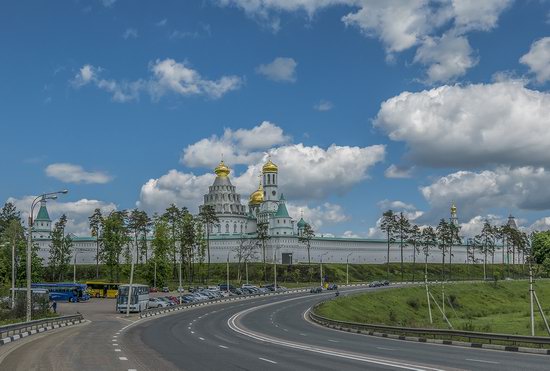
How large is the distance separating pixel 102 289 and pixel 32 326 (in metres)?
65.2

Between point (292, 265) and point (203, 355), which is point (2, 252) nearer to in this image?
point (292, 265)

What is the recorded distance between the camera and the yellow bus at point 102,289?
105 metres

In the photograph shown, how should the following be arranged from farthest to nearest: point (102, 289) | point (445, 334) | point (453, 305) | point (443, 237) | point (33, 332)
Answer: point (443, 237)
point (102, 289)
point (453, 305)
point (33, 332)
point (445, 334)

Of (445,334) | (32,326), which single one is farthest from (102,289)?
(445,334)

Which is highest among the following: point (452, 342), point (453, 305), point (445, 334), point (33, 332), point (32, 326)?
point (445, 334)

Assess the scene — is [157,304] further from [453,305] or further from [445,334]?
[445,334]

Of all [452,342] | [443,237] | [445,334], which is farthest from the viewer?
[443,237]

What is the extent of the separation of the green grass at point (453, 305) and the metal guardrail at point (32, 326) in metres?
25.8

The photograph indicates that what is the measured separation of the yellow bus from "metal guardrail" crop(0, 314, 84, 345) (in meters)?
51.1

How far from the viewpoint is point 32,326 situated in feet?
139

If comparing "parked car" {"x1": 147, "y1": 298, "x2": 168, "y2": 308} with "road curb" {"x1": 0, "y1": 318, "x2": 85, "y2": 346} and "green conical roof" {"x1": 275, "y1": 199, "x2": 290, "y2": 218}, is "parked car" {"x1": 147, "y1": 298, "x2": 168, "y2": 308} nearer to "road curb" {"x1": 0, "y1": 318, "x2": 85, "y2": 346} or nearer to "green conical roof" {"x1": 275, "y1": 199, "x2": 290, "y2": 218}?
"road curb" {"x1": 0, "y1": 318, "x2": 85, "y2": 346}

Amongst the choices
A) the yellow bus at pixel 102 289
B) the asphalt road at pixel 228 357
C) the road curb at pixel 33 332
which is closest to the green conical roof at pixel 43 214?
the yellow bus at pixel 102 289

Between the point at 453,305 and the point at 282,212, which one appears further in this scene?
the point at 282,212

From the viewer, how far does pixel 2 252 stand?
4250 inches
